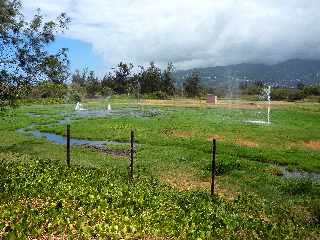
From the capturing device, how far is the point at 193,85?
17625 cm

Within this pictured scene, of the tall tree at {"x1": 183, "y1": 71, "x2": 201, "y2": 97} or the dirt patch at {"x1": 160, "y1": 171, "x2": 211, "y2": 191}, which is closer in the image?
the dirt patch at {"x1": 160, "y1": 171, "x2": 211, "y2": 191}

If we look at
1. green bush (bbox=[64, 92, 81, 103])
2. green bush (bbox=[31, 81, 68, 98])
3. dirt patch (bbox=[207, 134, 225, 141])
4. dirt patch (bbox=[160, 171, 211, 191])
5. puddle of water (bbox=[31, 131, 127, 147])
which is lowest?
puddle of water (bbox=[31, 131, 127, 147])

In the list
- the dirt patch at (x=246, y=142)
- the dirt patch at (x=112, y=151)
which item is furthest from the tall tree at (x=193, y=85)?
the dirt patch at (x=112, y=151)

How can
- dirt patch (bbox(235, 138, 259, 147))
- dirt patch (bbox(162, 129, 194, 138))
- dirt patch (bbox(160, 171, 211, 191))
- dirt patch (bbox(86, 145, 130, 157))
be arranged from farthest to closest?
dirt patch (bbox(162, 129, 194, 138)), dirt patch (bbox(235, 138, 259, 147)), dirt patch (bbox(86, 145, 130, 157)), dirt patch (bbox(160, 171, 211, 191))

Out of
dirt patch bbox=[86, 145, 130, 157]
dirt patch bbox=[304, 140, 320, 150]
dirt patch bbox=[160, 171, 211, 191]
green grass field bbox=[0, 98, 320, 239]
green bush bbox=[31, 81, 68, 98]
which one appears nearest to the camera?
green grass field bbox=[0, 98, 320, 239]

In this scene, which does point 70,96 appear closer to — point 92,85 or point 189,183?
point 189,183

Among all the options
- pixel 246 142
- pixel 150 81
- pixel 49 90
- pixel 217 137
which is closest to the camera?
pixel 49 90

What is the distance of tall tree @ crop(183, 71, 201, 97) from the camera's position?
575ft

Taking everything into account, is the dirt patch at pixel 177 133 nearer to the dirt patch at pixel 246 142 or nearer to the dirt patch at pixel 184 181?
the dirt patch at pixel 246 142

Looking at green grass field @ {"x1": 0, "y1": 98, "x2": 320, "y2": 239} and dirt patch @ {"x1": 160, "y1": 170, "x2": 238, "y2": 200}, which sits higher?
green grass field @ {"x1": 0, "y1": 98, "x2": 320, "y2": 239}

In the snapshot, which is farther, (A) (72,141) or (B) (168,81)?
(B) (168,81)

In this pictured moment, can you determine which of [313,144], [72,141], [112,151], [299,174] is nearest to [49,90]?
[112,151]

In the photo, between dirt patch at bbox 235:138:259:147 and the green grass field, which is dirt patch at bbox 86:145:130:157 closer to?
the green grass field

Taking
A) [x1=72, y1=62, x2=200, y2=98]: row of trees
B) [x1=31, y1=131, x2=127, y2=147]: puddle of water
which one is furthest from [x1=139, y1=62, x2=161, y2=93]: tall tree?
[x1=31, y1=131, x2=127, y2=147]: puddle of water
